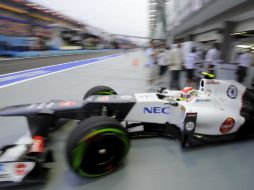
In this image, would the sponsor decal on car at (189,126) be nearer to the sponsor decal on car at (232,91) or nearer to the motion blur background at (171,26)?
the sponsor decal on car at (232,91)

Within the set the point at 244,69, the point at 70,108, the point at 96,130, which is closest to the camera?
the point at 96,130

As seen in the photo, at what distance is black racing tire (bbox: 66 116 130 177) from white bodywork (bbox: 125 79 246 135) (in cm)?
49

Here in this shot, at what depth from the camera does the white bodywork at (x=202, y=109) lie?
2.22 metres

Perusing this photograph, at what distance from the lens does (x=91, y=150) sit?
5.57 ft

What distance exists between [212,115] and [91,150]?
4.58ft

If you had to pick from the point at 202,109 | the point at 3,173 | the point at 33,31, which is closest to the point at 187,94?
the point at 202,109

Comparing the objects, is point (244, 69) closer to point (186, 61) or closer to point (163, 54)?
point (186, 61)

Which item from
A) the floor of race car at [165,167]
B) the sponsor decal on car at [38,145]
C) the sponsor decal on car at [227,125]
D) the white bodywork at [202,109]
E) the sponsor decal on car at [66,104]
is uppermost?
the sponsor decal on car at [66,104]

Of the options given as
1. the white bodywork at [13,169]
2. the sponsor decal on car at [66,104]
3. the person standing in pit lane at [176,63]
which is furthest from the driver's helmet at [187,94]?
the person standing in pit lane at [176,63]

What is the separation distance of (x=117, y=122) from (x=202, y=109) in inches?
42.4

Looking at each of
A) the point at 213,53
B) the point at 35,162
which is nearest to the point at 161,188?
the point at 35,162

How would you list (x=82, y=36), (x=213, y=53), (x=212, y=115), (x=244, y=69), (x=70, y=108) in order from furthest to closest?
1. (x=82, y=36)
2. (x=213, y=53)
3. (x=244, y=69)
4. (x=212, y=115)
5. (x=70, y=108)

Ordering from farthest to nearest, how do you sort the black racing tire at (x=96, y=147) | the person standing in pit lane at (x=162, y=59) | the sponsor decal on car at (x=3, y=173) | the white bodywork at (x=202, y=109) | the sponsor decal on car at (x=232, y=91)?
the person standing in pit lane at (x=162, y=59) < the sponsor decal on car at (x=232, y=91) < the white bodywork at (x=202, y=109) < the black racing tire at (x=96, y=147) < the sponsor decal on car at (x=3, y=173)

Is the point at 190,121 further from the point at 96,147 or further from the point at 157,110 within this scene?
the point at 96,147
